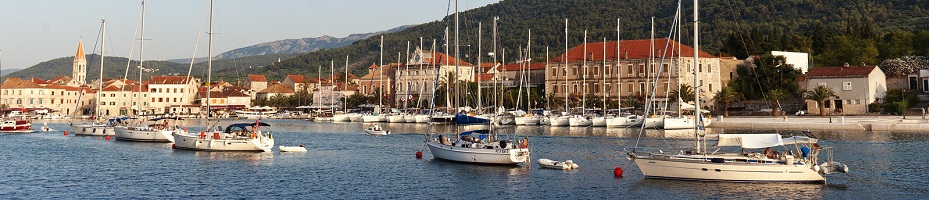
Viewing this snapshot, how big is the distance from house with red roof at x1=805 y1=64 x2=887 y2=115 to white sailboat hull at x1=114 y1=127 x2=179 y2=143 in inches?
2499

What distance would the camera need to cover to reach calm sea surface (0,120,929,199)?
30.1 metres

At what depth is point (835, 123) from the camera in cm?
7325

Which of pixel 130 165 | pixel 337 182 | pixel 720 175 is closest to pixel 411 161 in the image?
pixel 337 182

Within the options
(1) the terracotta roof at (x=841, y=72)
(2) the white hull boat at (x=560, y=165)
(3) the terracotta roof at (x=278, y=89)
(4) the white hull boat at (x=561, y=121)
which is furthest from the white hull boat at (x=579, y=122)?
(3) the terracotta roof at (x=278, y=89)

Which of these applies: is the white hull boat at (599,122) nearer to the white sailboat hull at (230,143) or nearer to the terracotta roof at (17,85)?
the white sailboat hull at (230,143)

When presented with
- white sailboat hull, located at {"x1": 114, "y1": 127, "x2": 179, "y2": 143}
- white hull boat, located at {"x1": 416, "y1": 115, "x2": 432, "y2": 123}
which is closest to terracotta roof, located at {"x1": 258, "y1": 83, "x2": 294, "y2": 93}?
white hull boat, located at {"x1": 416, "y1": 115, "x2": 432, "y2": 123}

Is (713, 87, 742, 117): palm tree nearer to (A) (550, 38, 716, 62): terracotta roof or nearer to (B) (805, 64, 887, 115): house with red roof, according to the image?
(A) (550, 38, 716, 62): terracotta roof

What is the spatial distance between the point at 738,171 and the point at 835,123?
4761 cm

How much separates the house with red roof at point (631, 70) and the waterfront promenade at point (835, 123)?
17166mm

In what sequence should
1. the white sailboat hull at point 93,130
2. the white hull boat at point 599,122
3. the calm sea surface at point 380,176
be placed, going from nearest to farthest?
the calm sea surface at point 380,176 → the white sailboat hull at point 93,130 → the white hull boat at point 599,122

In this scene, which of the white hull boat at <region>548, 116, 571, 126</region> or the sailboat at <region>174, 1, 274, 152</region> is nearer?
Answer: the sailboat at <region>174, 1, 274, 152</region>

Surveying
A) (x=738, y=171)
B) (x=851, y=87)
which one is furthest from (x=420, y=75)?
(x=738, y=171)

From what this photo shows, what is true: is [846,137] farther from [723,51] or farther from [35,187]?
[723,51]

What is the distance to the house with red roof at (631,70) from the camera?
102 meters
